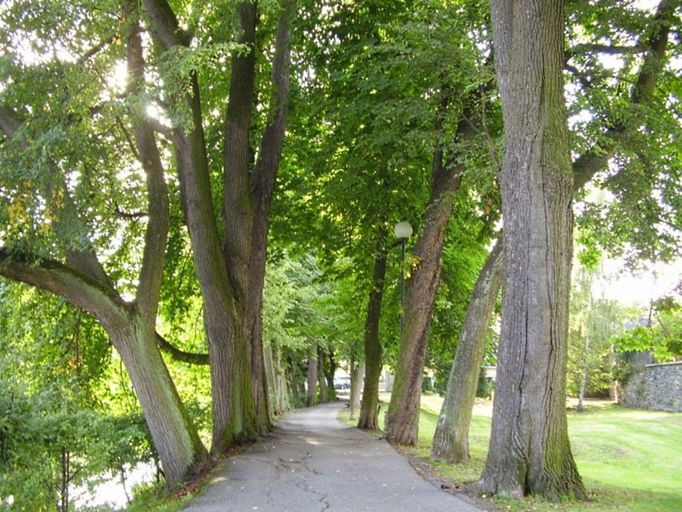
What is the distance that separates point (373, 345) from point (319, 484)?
8838 millimetres

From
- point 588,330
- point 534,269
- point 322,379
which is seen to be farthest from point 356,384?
point 534,269

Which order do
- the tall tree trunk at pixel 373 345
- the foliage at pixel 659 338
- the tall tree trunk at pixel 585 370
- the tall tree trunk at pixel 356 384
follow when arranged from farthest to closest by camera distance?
the tall tree trunk at pixel 585 370 < the tall tree trunk at pixel 356 384 < the tall tree trunk at pixel 373 345 < the foliage at pixel 659 338

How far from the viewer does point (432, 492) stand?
6922mm

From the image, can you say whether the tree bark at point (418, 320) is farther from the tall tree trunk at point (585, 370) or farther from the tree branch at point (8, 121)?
the tall tree trunk at point (585, 370)

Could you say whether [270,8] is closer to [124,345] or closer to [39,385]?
[124,345]

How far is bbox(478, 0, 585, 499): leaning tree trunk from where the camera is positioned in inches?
253

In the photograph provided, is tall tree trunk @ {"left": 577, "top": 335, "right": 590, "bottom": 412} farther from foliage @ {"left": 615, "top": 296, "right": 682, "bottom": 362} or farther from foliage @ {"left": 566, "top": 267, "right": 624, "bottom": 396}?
foliage @ {"left": 615, "top": 296, "right": 682, "bottom": 362}

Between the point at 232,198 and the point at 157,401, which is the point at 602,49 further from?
the point at 157,401

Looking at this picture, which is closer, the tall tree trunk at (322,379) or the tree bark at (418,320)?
the tree bark at (418,320)

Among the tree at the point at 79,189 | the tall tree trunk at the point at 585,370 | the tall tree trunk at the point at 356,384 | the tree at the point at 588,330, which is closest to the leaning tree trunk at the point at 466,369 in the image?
the tree at the point at 79,189

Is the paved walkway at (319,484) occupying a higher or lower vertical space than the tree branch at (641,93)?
lower

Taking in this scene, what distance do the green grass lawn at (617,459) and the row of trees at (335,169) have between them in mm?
635

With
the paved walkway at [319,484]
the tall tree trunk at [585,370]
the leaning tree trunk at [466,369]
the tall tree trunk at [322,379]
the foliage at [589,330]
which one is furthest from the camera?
the tall tree trunk at [322,379]

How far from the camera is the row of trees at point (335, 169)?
6.71m
